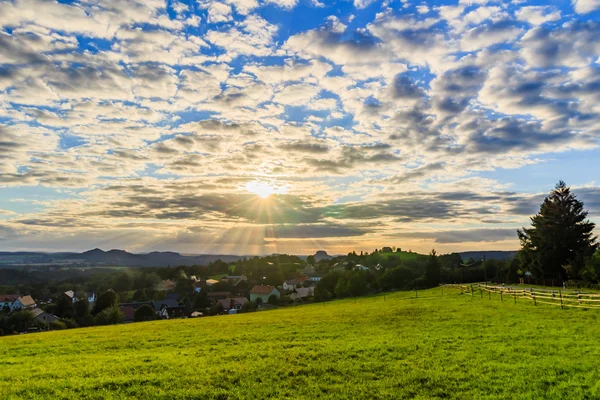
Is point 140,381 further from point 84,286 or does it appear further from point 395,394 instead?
point 84,286

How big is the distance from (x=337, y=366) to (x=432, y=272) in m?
94.2

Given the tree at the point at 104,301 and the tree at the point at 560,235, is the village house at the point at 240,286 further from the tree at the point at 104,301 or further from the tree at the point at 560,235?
the tree at the point at 560,235

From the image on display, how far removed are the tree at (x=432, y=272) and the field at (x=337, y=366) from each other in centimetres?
7962

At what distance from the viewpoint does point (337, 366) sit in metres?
14.9

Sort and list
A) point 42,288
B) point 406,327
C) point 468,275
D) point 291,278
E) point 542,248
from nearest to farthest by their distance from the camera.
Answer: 1. point 406,327
2. point 542,248
3. point 468,275
4. point 42,288
5. point 291,278

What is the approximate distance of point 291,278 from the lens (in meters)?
196

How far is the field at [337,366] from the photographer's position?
1198 cm

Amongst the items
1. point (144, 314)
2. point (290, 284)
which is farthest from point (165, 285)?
point (144, 314)

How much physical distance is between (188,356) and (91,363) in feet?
13.7

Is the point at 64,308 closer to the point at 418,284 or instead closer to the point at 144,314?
the point at 144,314

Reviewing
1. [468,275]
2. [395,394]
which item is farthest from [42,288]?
[395,394]

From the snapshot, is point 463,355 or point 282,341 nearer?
point 463,355

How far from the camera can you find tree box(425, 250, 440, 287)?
101 metres

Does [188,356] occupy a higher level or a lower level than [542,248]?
lower
